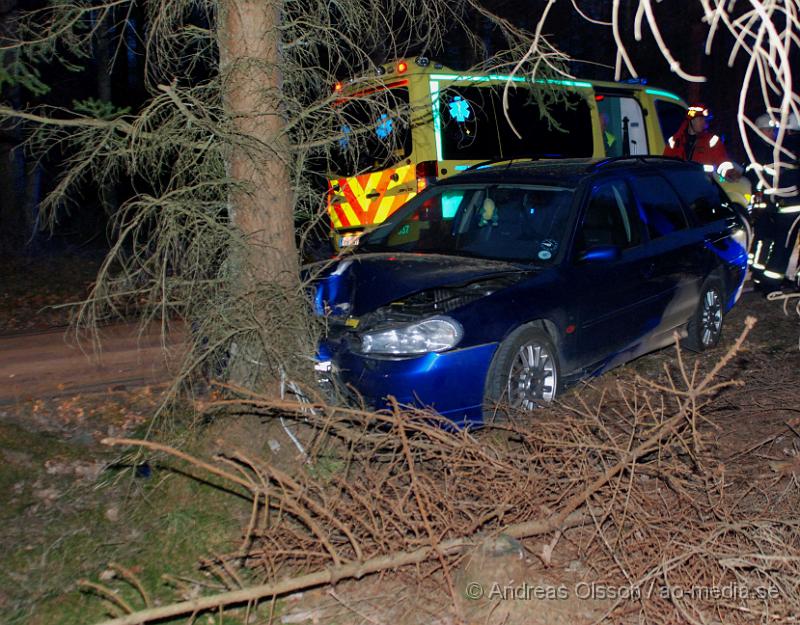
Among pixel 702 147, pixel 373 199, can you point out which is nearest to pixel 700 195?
pixel 373 199

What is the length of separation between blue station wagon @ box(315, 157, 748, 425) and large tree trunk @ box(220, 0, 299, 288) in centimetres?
83

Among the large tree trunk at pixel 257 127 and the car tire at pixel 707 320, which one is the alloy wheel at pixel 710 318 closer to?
the car tire at pixel 707 320

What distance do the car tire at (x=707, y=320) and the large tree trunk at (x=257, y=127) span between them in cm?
424

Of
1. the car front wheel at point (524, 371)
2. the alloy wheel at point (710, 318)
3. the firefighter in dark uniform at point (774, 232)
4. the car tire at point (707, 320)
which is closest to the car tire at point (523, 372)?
the car front wheel at point (524, 371)

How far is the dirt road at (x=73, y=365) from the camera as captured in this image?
7.17 metres

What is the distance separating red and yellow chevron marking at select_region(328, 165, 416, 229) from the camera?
10.0 m

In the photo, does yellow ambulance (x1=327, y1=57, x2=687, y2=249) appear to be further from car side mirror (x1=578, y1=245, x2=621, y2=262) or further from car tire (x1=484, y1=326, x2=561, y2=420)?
car tire (x1=484, y1=326, x2=561, y2=420)

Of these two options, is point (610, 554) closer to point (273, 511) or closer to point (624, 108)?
point (273, 511)

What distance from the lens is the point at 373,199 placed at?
10.7 meters

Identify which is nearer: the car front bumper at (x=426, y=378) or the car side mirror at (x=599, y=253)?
the car front bumper at (x=426, y=378)

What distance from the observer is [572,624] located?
333 cm

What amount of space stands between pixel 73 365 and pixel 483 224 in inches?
166

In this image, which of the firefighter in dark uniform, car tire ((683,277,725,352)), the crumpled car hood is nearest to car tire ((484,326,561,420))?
the crumpled car hood

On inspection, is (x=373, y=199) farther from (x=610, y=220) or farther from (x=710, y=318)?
(x=610, y=220)
